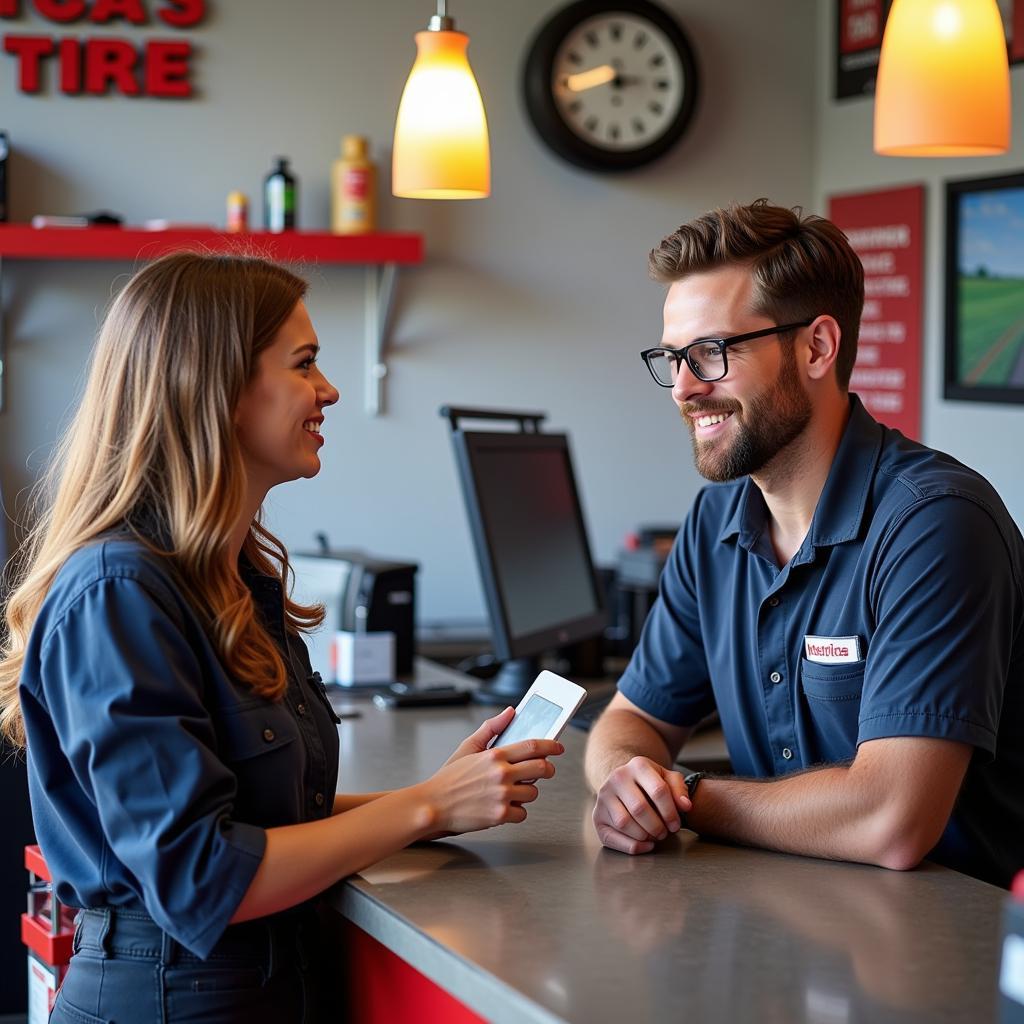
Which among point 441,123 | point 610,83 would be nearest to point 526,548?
Answer: point 441,123

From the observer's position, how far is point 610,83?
4469 mm

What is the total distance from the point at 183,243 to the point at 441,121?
5.16ft

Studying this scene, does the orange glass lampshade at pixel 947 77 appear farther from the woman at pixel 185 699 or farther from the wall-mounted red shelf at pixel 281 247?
the wall-mounted red shelf at pixel 281 247

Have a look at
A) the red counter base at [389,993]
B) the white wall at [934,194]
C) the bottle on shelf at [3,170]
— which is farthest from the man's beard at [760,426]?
the bottle on shelf at [3,170]

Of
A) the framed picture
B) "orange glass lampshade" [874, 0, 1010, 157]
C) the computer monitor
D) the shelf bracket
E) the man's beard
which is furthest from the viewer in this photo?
the shelf bracket

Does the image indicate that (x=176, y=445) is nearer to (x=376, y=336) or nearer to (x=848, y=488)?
(x=848, y=488)

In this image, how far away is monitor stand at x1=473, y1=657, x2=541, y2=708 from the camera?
3000 millimetres

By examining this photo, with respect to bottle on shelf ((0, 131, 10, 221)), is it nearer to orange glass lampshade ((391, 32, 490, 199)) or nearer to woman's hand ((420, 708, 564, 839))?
orange glass lampshade ((391, 32, 490, 199))

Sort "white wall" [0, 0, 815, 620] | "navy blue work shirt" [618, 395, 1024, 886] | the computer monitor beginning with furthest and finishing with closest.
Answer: "white wall" [0, 0, 815, 620] < the computer monitor < "navy blue work shirt" [618, 395, 1024, 886]

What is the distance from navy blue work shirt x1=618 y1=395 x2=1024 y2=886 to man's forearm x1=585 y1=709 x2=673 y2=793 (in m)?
0.07

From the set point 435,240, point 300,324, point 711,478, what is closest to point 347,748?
point 711,478

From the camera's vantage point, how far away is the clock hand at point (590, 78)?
4414mm

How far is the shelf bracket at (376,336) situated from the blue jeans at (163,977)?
286 centimetres

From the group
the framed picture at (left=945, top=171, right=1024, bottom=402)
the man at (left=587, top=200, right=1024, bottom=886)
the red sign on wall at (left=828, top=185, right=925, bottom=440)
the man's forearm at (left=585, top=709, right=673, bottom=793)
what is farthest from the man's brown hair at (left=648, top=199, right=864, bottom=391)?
the red sign on wall at (left=828, top=185, right=925, bottom=440)
